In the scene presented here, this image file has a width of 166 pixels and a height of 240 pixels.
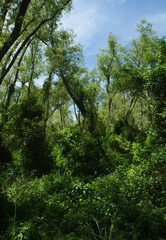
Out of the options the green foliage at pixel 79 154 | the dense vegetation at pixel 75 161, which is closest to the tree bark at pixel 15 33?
the dense vegetation at pixel 75 161

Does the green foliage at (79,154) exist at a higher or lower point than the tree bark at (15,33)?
lower

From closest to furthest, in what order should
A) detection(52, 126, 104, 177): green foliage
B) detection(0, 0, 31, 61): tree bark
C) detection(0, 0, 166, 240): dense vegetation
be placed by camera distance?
detection(0, 0, 166, 240): dense vegetation, detection(0, 0, 31, 61): tree bark, detection(52, 126, 104, 177): green foliage

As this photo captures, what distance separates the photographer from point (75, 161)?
8.68 m

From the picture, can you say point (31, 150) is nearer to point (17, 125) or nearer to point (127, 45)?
point (17, 125)

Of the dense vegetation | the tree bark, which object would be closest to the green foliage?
the dense vegetation

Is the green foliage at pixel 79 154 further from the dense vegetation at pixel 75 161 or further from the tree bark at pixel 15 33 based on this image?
the tree bark at pixel 15 33

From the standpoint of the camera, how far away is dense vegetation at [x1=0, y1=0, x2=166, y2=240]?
11.5ft

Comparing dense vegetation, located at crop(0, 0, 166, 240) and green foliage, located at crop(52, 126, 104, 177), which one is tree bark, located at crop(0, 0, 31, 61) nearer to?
dense vegetation, located at crop(0, 0, 166, 240)

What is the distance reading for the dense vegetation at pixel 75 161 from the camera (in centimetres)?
350

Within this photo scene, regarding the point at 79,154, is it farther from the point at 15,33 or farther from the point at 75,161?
the point at 15,33

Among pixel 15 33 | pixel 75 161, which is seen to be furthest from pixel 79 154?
pixel 15 33

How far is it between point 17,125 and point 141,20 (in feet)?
74.5

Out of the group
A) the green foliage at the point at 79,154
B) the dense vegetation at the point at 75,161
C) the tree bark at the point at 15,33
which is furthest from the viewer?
the green foliage at the point at 79,154

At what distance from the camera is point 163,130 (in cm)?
616
